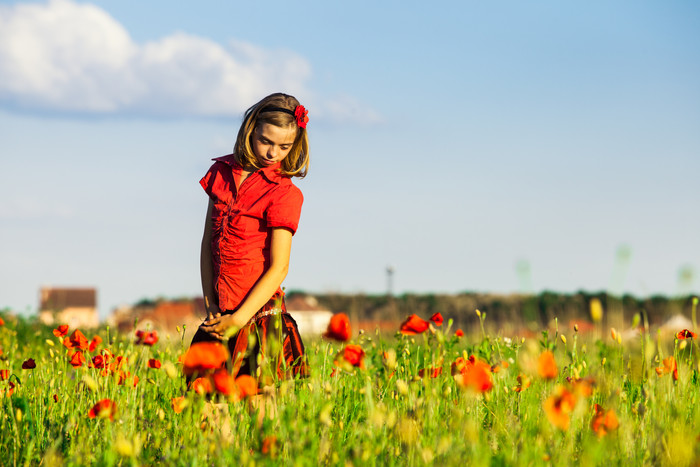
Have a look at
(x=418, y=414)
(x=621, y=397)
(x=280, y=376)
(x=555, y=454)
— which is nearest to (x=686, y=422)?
(x=621, y=397)

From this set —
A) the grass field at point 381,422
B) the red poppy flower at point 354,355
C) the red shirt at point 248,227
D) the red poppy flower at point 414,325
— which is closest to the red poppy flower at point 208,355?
the grass field at point 381,422

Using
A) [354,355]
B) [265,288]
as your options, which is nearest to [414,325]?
[354,355]

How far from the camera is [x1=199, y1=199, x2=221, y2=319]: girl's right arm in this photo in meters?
3.47

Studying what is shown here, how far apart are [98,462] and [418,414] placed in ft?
3.45

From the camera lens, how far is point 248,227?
3.38 metres

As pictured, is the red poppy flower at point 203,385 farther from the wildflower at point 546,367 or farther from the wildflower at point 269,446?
the wildflower at point 546,367

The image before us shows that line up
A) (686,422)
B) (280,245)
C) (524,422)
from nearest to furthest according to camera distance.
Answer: (524,422) < (686,422) < (280,245)

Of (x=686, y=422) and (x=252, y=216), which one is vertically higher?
(x=252, y=216)

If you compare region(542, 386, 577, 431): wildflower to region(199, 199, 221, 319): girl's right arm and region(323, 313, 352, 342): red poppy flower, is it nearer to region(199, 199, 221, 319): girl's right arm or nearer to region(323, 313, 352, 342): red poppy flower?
region(323, 313, 352, 342): red poppy flower

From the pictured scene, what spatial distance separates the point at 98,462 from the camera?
2348 mm

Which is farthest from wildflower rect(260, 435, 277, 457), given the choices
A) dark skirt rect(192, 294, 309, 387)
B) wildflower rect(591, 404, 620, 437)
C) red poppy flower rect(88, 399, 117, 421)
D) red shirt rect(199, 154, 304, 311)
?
red shirt rect(199, 154, 304, 311)

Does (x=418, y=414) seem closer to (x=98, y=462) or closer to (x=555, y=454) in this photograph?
(x=555, y=454)

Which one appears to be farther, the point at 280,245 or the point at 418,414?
the point at 280,245

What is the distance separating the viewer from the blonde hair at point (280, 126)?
3543mm
